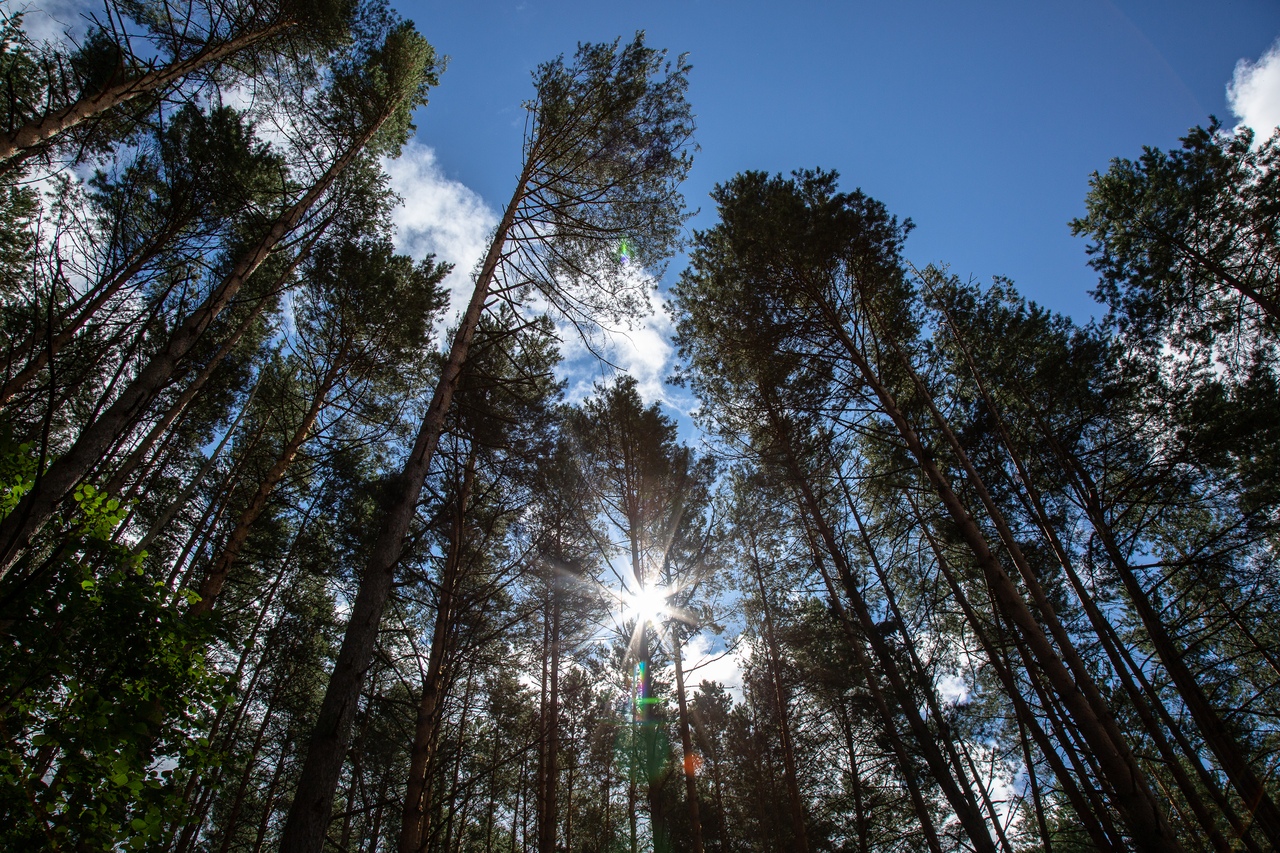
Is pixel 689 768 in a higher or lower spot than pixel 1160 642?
lower

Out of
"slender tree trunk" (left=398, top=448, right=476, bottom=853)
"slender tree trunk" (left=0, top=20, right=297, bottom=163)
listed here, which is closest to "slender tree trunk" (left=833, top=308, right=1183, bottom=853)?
"slender tree trunk" (left=398, top=448, right=476, bottom=853)

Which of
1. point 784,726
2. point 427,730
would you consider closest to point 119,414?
point 427,730

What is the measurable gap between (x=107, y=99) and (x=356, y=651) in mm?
6553

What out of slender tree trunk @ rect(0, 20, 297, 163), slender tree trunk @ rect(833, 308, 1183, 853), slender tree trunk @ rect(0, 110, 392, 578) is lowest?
slender tree trunk @ rect(833, 308, 1183, 853)

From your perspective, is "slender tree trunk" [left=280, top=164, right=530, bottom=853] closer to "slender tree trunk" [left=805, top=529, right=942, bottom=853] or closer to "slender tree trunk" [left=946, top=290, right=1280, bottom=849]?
"slender tree trunk" [left=946, top=290, right=1280, bottom=849]

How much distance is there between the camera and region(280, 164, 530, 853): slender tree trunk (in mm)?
2707

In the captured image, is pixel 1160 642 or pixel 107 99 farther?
pixel 1160 642

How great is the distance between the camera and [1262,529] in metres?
7.20

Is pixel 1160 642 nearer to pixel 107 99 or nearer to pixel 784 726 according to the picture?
pixel 784 726

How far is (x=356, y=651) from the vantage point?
128 inches

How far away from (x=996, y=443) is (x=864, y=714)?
6.97m

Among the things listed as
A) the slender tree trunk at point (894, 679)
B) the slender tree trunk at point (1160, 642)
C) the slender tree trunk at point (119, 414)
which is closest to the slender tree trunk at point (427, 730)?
the slender tree trunk at point (119, 414)

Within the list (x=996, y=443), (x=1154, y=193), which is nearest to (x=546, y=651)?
(x=996, y=443)

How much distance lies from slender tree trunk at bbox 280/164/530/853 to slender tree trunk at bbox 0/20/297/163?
3.80m
